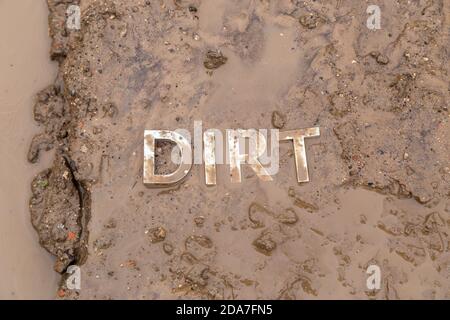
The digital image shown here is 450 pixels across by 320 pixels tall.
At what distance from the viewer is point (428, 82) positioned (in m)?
4.81

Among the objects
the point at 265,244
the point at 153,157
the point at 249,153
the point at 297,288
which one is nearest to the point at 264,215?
the point at 265,244

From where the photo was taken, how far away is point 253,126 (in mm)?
4719

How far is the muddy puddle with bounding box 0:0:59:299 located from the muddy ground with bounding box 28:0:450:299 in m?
0.13

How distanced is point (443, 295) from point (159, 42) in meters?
3.50

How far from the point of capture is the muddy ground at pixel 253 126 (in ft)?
14.7

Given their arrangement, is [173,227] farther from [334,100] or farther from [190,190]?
[334,100]

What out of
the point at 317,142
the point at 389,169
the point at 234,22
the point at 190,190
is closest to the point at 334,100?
the point at 317,142

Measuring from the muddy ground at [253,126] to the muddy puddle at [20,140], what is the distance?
0.13 metres

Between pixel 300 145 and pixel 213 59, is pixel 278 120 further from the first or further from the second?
pixel 213 59

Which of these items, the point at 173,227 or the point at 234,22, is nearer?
the point at 173,227

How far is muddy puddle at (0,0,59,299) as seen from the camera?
14.9ft

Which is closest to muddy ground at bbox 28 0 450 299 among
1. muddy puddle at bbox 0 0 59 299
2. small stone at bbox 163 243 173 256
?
small stone at bbox 163 243 173 256

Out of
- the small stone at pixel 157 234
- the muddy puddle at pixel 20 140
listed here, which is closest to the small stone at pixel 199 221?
the small stone at pixel 157 234

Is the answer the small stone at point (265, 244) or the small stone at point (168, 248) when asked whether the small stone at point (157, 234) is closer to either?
Result: the small stone at point (168, 248)
